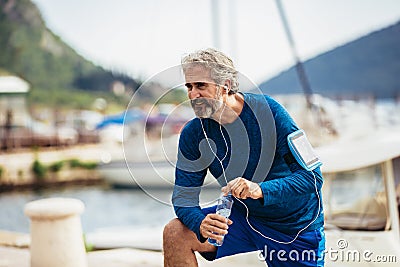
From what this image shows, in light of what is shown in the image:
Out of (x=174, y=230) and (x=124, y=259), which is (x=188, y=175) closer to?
(x=174, y=230)

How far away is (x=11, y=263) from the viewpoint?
181 inches

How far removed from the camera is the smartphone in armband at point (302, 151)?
2568mm

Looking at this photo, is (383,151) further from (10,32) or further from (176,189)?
(10,32)

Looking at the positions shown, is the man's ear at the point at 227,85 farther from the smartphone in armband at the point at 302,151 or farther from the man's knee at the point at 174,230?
the man's knee at the point at 174,230

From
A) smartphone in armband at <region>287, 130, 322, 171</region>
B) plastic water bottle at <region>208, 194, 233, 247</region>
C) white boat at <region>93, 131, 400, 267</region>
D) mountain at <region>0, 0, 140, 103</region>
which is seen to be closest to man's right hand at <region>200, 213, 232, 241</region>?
plastic water bottle at <region>208, 194, 233, 247</region>

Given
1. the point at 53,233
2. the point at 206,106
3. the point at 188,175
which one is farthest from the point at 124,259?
the point at 206,106

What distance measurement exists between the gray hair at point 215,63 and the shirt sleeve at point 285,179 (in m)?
0.20

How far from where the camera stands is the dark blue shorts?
269cm

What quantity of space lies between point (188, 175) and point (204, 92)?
389mm

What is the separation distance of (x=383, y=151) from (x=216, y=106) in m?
1.87

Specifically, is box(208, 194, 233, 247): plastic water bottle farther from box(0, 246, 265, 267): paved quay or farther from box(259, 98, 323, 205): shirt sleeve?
box(0, 246, 265, 267): paved quay

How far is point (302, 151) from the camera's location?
2.57 metres

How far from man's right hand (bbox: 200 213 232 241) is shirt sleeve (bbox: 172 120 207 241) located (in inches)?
6.2

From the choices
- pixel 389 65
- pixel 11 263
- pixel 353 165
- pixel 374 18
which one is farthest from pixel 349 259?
pixel 374 18
